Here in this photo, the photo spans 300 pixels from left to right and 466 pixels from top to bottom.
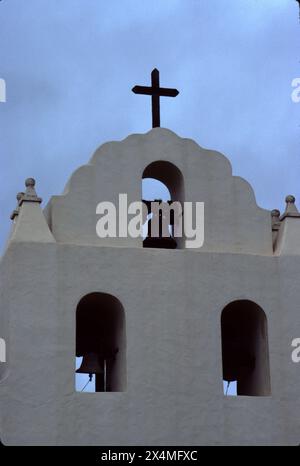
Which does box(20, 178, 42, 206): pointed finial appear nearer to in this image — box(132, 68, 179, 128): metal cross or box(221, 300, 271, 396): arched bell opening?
box(132, 68, 179, 128): metal cross

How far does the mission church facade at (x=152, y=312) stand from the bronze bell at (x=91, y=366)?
0.03m

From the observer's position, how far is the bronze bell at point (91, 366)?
2419 centimetres

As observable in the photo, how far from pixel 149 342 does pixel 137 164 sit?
293 centimetres

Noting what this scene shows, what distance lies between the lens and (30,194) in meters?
23.0

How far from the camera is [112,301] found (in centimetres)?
2284

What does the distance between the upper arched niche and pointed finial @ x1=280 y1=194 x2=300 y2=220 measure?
0.29 meters

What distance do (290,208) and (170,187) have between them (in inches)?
77.6

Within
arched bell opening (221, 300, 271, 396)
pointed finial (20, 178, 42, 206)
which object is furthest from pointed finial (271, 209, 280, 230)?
pointed finial (20, 178, 42, 206)

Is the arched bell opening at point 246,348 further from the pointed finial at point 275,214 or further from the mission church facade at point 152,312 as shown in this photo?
the pointed finial at point 275,214

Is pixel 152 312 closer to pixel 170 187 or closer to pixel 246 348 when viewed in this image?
pixel 246 348

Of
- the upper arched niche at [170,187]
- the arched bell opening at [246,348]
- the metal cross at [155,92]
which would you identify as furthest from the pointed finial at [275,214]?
the metal cross at [155,92]

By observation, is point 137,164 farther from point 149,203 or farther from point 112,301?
point 112,301

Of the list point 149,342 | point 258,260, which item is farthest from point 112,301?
point 258,260

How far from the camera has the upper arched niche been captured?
75.5 ft
